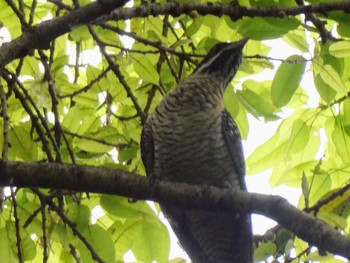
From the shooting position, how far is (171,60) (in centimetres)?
386

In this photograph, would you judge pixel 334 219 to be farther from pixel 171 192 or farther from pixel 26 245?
pixel 26 245

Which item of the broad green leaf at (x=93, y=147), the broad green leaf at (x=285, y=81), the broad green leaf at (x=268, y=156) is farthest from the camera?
the broad green leaf at (x=268, y=156)

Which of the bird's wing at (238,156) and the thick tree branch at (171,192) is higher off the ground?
the bird's wing at (238,156)

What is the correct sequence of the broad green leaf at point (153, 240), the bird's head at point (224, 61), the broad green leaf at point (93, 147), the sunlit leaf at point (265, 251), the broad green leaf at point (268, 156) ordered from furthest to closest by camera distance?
the broad green leaf at point (268, 156) < the bird's head at point (224, 61) < the broad green leaf at point (153, 240) < the broad green leaf at point (93, 147) < the sunlit leaf at point (265, 251)

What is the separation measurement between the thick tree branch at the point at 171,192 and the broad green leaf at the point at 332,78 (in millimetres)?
697

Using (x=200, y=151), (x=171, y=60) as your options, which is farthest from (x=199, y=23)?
(x=200, y=151)

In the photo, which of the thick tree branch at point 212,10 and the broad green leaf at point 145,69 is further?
the broad green leaf at point 145,69

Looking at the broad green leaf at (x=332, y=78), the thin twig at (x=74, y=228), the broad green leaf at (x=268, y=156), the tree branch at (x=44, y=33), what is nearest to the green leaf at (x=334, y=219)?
the broad green leaf at (x=332, y=78)

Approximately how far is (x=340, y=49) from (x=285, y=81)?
1.17 feet

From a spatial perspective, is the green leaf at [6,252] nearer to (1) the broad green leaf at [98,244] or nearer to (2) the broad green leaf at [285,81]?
(1) the broad green leaf at [98,244]

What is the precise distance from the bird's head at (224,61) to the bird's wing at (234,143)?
238mm

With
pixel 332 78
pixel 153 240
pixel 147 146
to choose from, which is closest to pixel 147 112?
pixel 147 146

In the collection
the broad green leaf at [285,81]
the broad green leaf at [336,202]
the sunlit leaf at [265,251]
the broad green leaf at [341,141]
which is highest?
the broad green leaf at [285,81]

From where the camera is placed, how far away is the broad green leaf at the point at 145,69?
138 inches
